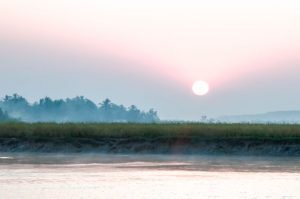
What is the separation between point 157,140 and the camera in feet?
106

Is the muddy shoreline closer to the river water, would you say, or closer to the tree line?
the river water

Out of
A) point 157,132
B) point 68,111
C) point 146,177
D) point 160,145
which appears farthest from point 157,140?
point 68,111

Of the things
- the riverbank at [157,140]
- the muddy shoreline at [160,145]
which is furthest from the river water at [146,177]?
the riverbank at [157,140]

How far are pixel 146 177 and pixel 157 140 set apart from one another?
424 inches

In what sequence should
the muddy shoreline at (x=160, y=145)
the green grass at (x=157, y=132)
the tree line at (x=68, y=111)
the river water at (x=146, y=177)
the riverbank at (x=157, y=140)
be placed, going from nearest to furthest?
1. the river water at (x=146, y=177)
2. the muddy shoreline at (x=160, y=145)
3. the riverbank at (x=157, y=140)
4. the green grass at (x=157, y=132)
5. the tree line at (x=68, y=111)

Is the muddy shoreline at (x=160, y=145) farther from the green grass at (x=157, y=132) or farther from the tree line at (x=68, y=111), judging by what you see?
the tree line at (x=68, y=111)

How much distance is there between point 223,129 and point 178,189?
14149mm

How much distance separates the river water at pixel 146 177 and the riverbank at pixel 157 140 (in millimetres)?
2060

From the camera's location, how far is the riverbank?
104ft

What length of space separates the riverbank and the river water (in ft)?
6.76

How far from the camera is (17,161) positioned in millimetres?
26516

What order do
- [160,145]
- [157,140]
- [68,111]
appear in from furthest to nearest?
[68,111], [157,140], [160,145]

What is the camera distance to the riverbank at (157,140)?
104 ft

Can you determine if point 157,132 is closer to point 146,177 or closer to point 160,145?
point 160,145
